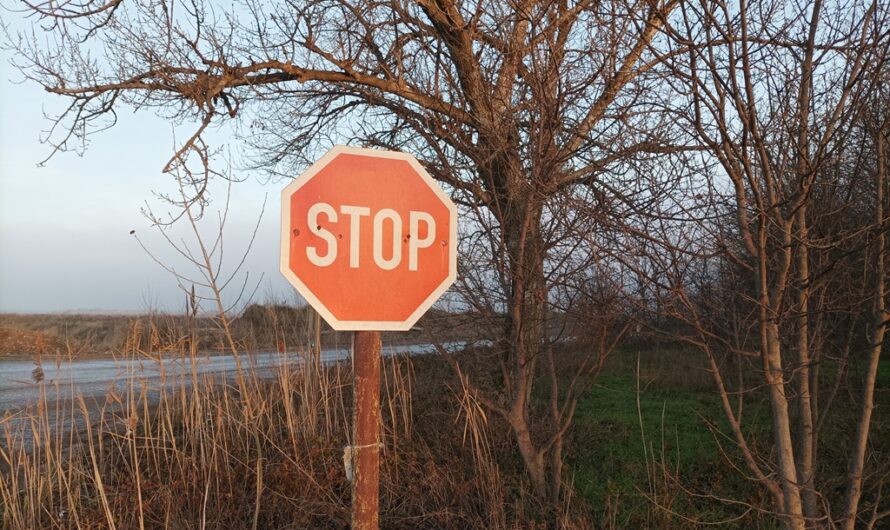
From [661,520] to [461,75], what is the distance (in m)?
3.23

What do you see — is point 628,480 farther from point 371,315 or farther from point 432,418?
point 371,315

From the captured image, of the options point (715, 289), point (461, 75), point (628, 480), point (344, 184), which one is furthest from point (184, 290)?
point (628, 480)

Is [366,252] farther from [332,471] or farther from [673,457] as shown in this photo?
[673,457]

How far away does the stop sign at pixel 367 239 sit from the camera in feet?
7.55

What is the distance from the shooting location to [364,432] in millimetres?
2486

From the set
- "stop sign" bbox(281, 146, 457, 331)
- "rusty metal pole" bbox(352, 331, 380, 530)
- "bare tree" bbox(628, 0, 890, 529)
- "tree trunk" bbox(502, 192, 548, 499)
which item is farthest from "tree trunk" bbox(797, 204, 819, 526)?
"rusty metal pole" bbox(352, 331, 380, 530)

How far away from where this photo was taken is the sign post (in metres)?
2.31

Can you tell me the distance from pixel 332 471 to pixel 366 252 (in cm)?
331

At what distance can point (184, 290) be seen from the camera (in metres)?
4.99

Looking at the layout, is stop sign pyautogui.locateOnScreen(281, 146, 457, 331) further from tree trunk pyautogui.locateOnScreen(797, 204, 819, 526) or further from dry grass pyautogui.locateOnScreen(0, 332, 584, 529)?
dry grass pyautogui.locateOnScreen(0, 332, 584, 529)

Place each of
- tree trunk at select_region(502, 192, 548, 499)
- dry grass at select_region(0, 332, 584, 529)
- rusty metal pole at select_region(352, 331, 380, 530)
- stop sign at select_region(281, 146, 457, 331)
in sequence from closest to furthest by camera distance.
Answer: stop sign at select_region(281, 146, 457, 331), rusty metal pole at select_region(352, 331, 380, 530), tree trunk at select_region(502, 192, 548, 499), dry grass at select_region(0, 332, 584, 529)

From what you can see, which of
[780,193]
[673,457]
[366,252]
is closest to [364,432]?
[366,252]

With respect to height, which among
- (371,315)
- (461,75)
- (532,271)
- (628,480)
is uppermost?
(461,75)

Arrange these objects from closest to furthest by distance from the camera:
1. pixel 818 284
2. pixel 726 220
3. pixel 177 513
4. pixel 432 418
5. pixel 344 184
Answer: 1. pixel 344 184
2. pixel 818 284
3. pixel 726 220
4. pixel 177 513
5. pixel 432 418
